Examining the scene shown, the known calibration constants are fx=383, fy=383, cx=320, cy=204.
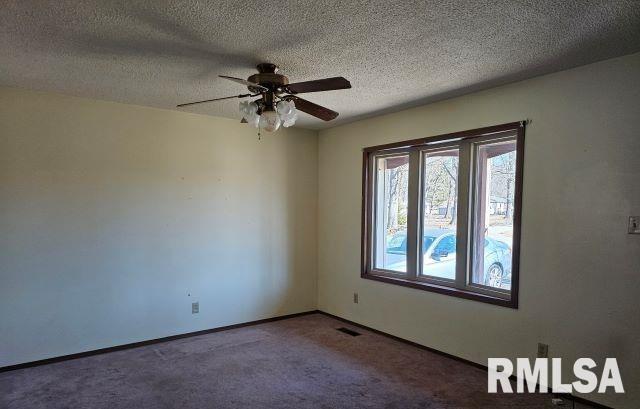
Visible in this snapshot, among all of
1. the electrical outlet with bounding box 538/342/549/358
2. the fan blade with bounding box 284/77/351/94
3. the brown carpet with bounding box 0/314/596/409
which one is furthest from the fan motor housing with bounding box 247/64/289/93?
the electrical outlet with bounding box 538/342/549/358

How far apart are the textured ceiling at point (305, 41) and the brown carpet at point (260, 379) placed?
237cm

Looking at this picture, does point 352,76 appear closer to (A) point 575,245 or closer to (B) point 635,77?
(B) point 635,77

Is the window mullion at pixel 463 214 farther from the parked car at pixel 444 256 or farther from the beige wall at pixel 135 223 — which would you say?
the beige wall at pixel 135 223

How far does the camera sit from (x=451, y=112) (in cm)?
354

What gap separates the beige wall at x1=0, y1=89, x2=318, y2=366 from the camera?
3291mm

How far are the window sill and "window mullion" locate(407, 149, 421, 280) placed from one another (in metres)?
0.11

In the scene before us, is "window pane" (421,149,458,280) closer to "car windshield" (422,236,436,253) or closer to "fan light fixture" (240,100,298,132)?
"car windshield" (422,236,436,253)

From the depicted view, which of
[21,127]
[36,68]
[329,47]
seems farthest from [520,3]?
[21,127]

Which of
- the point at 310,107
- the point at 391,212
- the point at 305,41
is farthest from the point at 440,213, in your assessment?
the point at 305,41

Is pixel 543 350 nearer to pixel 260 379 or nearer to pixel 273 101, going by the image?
pixel 260 379

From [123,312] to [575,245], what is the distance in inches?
155

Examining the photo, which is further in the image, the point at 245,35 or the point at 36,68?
the point at 36,68

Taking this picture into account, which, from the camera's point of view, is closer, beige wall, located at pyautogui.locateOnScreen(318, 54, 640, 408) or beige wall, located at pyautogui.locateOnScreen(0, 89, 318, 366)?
beige wall, located at pyautogui.locateOnScreen(318, 54, 640, 408)

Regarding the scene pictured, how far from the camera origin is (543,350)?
288 centimetres
